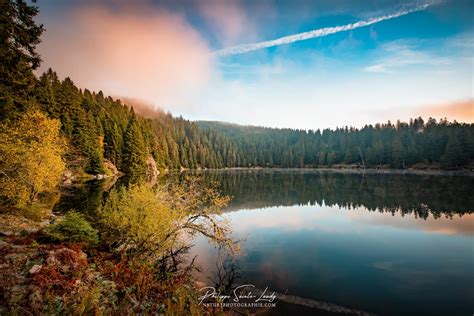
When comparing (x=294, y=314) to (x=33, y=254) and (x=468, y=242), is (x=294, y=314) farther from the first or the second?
(x=468, y=242)

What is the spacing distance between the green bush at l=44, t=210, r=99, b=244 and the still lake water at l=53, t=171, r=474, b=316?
18.9ft

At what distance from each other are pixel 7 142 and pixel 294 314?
21016mm

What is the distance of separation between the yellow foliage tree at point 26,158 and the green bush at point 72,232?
761 cm

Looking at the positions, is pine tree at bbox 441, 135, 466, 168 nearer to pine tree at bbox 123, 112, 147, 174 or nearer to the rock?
pine tree at bbox 123, 112, 147, 174

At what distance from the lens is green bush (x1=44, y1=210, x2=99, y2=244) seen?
12584 millimetres

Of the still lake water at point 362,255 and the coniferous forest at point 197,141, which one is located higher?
the coniferous forest at point 197,141

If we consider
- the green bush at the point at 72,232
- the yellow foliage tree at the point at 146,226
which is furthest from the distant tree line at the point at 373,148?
the green bush at the point at 72,232

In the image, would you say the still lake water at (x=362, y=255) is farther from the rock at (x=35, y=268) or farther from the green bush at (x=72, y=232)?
the rock at (x=35, y=268)

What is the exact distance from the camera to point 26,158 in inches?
792

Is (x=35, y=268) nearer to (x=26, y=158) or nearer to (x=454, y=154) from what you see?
(x=26, y=158)

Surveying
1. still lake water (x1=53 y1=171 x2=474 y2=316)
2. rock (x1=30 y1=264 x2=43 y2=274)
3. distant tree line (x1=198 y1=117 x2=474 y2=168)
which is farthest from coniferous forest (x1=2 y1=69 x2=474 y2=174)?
still lake water (x1=53 y1=171 x2=474 y2=316)

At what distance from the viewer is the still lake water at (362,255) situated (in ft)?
39.4

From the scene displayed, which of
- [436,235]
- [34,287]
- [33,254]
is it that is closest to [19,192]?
[33,254]

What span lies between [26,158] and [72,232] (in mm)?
11044
